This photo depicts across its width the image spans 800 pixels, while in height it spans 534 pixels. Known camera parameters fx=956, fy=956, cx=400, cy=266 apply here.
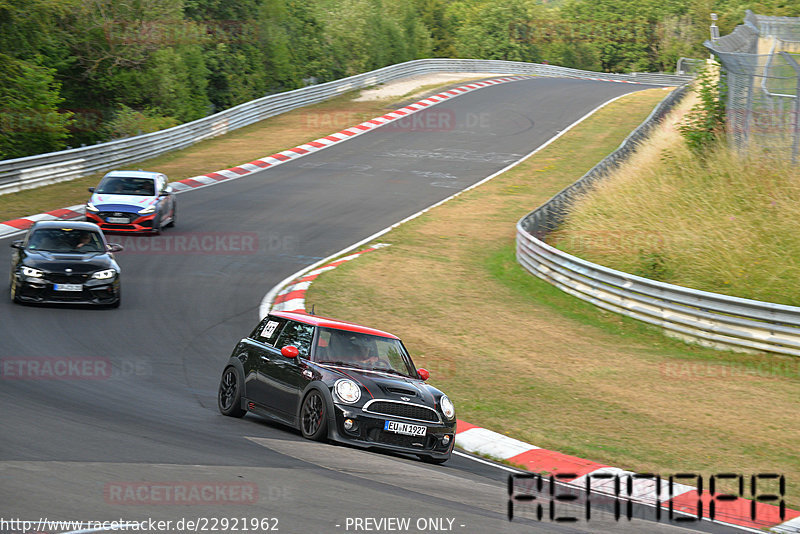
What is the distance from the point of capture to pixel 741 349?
16.0 metres

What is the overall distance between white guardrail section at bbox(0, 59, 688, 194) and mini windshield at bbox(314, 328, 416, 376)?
19169 millimetres

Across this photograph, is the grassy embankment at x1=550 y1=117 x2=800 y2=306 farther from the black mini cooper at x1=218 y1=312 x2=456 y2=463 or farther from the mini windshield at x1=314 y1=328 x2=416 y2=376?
the black mini cooper at x1=218 y1=312 x2=456 y2=463

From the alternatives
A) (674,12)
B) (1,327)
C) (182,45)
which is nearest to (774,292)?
(1,327)

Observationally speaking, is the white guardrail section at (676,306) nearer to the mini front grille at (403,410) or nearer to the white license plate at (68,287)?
the mini front grille at (403,410)

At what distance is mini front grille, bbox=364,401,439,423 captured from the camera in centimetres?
993

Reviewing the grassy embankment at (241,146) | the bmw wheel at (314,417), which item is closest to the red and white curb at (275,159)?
the grassy embankment at (241,146)

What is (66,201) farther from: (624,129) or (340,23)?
(340,23)

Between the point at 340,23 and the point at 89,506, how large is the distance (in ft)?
179

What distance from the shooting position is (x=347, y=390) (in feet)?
32.6

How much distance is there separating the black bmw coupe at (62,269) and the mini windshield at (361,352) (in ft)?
22.8

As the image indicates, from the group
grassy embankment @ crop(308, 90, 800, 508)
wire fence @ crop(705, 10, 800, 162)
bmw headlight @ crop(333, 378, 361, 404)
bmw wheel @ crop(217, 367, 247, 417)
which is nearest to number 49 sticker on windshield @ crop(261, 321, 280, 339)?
bmw wheel @ crop(217, 367, 247, 417)

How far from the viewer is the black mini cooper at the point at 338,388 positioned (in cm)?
990

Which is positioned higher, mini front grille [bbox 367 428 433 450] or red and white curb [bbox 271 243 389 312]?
mini front grille [bbox 367 428 433 450]

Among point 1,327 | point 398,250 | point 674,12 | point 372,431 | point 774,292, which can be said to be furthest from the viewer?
point 674,12
